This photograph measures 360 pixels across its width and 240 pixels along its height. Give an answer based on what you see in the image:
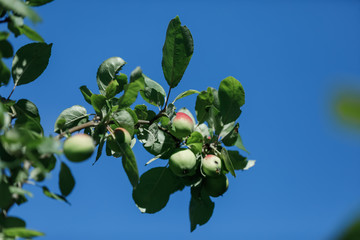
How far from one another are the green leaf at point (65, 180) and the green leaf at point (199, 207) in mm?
725

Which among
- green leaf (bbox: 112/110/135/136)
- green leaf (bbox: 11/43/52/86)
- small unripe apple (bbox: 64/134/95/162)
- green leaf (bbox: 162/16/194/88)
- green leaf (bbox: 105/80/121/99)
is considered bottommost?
small unripe apple (bbox: 64/134/95/162)

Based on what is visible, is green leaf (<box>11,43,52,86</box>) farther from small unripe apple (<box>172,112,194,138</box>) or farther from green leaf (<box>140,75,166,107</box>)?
small unripe apple (<box>172,112,194,138</box>)

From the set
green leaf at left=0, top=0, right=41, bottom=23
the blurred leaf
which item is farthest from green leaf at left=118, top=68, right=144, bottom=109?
green leaf at left=0, top=0, right=41, bottom=23

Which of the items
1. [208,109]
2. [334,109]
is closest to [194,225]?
[208,109]

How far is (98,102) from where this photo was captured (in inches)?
67.6

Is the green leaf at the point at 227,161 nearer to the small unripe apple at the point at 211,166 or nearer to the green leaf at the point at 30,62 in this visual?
the small unripe apple at the point at 211,166

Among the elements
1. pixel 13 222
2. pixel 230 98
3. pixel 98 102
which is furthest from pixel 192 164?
pixel 13 222

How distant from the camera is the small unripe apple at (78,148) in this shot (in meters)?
1.34

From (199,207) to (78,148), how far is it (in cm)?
85

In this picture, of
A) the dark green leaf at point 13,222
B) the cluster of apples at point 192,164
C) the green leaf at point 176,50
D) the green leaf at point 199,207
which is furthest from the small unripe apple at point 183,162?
the dark green leaf at point 13,222

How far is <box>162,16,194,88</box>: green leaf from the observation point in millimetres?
1817

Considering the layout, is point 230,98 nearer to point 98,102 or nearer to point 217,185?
point 217,185

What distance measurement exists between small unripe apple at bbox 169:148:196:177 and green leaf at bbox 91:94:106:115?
16.5 inches

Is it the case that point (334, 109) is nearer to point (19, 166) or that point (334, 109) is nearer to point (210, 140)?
point (19, 166)
